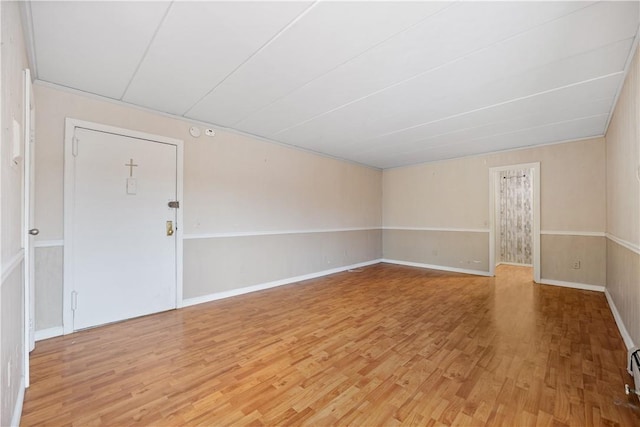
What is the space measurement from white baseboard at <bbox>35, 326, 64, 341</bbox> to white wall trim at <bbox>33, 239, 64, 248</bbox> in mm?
801

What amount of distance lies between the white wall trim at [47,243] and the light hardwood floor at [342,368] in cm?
91

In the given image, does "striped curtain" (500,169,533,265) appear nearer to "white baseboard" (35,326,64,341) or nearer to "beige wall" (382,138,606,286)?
"beige wall" (382,138,606,286)

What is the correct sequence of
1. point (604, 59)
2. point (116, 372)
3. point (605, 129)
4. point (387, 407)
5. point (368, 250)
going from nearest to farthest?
point (387, 407), point (116, 372), point (604, 59), point (605, 129), point (368, 250)

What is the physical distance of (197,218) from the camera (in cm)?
357

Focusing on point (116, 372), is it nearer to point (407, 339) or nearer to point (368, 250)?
point (407, 339)

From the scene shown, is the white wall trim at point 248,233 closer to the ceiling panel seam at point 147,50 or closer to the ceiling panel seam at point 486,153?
the ceiling panel seam at point 147,50

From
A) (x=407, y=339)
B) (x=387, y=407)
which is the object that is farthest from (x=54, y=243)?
(x=407, y=339)

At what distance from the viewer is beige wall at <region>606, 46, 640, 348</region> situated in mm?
2092

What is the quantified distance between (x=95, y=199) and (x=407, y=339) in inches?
139

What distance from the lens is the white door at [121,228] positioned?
2734 mm

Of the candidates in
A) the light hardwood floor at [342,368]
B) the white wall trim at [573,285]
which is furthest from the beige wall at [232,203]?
the white wall trim at [573,285]

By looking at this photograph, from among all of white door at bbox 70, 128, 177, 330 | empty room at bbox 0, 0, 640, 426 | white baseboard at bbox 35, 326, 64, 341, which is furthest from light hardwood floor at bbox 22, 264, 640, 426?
white door at bbox 70, 128, 177, 330

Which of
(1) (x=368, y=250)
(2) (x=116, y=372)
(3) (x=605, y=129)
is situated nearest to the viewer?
(2) (x=116, y=372)

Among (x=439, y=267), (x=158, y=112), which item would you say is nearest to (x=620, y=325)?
(x=439, y=267)
